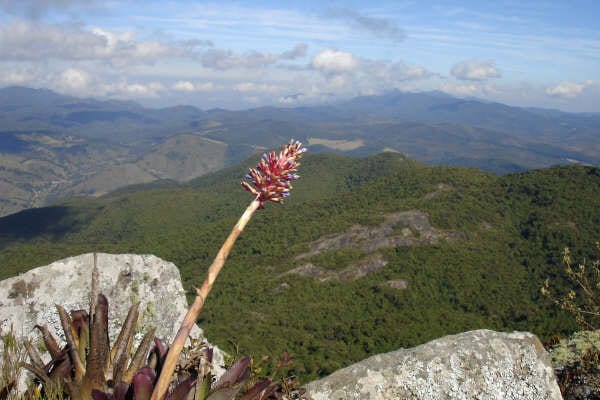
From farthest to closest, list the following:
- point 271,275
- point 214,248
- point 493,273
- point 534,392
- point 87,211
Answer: point 87,211, point 214,248, point 271,275, point 493,273, point 534,392

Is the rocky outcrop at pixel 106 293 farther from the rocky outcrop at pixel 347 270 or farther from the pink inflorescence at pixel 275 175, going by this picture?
the rocky outcrop at pixel 347 270

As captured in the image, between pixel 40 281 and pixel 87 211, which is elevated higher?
pixel 40 281

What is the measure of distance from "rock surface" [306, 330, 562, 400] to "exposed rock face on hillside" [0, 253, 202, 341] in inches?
91.5

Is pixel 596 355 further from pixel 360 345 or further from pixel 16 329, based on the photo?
pixel 360 345

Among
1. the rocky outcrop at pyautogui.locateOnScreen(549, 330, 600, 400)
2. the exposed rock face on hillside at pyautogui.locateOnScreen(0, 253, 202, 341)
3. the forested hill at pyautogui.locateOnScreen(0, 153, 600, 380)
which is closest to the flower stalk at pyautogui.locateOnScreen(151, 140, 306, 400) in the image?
the exposed rock face on hillside at pyautogui.locateOnScreen(0, 253, 202, 341)

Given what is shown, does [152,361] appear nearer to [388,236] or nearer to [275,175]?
[275,175]

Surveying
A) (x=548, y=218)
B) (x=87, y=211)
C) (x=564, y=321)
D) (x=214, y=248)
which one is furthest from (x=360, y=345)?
(x=87, y=211)

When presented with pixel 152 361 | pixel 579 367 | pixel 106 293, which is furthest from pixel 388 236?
pixel 152 361

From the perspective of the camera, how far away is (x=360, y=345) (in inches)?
1726

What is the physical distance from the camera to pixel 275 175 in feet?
7.09

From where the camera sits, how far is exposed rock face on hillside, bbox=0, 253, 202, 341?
5.05m

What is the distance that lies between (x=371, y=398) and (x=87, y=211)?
584 feet

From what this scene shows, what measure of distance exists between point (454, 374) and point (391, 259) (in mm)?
67080

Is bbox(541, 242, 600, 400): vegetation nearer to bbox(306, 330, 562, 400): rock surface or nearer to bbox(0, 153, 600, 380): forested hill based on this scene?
bbox(306, 330, 562, 400): rock surface
